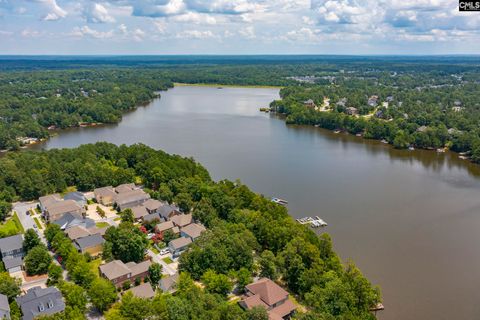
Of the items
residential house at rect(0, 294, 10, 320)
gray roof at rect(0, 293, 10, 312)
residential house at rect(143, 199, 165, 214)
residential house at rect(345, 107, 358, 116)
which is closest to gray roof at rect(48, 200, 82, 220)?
residential house at rect(143, 199, 165, 214)

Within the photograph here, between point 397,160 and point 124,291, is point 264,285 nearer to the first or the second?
point 124,291

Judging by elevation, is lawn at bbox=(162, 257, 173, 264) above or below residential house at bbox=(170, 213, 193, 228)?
below

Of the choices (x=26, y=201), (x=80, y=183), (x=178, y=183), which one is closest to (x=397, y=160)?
(x=178, y=183)

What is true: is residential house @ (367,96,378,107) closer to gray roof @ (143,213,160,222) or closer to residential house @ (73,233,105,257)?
gray roof @ (143,213,160,222)

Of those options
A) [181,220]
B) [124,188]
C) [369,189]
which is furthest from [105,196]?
[369,189]

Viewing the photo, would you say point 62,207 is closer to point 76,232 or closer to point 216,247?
point 76,232

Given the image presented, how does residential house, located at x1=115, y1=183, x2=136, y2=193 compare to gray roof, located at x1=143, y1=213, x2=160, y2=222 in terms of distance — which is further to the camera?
residential house, located at x1=115, y1=183, x2=136, y2=193
